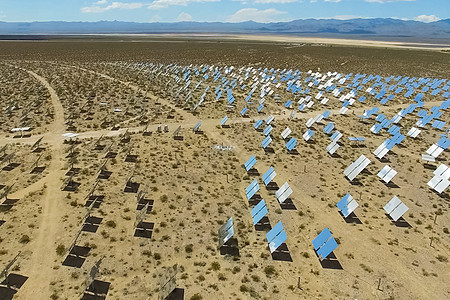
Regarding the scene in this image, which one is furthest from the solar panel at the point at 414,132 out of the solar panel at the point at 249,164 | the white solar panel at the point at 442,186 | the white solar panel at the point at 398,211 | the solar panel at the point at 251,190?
the solar panel at the point at 251,190

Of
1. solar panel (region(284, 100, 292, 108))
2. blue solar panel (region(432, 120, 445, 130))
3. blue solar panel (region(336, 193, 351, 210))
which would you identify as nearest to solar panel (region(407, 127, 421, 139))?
blue solar panel (region(432, 120, 445, 130))

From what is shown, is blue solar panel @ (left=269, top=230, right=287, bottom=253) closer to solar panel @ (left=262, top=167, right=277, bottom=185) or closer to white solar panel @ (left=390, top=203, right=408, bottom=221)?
solar panel @ (left=262, top=167, right=277, bottom=185)

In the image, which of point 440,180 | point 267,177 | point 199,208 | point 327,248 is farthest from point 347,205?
point 199,208

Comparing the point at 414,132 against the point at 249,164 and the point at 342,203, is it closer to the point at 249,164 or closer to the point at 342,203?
the point at 342,203

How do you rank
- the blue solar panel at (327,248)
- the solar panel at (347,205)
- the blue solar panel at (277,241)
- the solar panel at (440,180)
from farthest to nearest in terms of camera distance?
the solar panel at (440,180), the solar panel at (347,205), the blue solar panel at (277,241), the blue solar panel at (327,248)

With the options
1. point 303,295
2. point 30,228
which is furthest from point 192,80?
point 303,295

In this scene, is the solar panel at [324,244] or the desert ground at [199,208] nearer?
the desert ground at [199,208]

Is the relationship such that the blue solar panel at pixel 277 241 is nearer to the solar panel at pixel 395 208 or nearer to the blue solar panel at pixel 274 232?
the blue solar panel at pixel 274 232
